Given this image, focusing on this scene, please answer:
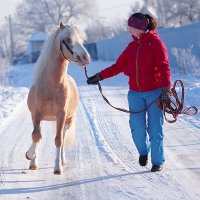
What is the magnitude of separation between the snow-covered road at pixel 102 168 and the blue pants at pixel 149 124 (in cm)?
24

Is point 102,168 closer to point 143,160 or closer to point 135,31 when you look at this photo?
point 143,160

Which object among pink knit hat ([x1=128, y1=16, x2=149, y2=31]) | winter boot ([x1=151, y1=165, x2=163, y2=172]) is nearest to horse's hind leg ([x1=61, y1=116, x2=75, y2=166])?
winter boot ([x1=151, y1=165, x2=163, y2=172])

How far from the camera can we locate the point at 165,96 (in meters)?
6.12

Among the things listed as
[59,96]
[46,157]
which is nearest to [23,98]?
[46,157]

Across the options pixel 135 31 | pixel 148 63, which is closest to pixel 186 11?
pixel 135 31

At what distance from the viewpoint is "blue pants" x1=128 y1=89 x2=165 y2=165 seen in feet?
20.5

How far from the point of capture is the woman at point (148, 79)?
6168mm

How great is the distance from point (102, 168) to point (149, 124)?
2.85ft

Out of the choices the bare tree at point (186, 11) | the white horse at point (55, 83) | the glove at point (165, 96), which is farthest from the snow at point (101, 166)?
the bare tree at point (186, 11)

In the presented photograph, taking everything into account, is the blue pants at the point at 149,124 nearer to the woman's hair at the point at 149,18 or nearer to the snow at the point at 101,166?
the snow at the point at 101,166

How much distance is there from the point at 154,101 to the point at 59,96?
118 cm

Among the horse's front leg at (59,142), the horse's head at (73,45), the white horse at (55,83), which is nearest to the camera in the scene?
the horse's head at (73,45)

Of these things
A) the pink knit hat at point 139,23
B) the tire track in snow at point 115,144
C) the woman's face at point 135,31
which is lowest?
the tire track in snow at point 115,144

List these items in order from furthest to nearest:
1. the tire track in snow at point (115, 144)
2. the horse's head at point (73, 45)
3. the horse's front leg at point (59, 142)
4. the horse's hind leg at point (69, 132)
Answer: the horse's hind leg at point (69, 132), the horse's front leg at point (59, 142), the horse's head at point (73, 45), the tire track in snow at point (115, 144)
